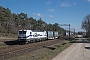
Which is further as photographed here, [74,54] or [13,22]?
[13,22]

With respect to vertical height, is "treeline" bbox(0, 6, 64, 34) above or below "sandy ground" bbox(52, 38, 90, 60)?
above

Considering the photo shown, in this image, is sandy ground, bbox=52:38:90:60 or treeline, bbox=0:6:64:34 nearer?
sandy ground, bbox=52:38:90:60

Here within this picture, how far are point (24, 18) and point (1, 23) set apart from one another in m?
20.5

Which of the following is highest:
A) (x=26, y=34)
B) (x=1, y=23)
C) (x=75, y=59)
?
(x=1, y=23)

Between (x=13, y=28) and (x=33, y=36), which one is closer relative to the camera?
(x=33, y=36)

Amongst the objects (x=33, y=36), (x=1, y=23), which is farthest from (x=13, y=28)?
(x=33, y=36)

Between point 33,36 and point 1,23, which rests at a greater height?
point 1,23

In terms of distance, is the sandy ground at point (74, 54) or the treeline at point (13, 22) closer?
the sandy ground at point (74, 54)

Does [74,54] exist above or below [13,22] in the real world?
below

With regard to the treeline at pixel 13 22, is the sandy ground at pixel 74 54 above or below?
below

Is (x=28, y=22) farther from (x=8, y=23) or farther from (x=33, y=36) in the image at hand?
(x=33, y=36)

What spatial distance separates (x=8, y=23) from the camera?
9394cm

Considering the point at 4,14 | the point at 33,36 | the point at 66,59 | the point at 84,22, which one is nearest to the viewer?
the point at 66,59

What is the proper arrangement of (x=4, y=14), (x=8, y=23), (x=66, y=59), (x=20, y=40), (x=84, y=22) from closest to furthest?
(x=66, y=59)
(x=20, y=40)
(x=4, y=14)
(x=8, y=23)
(x=84, y=22)
